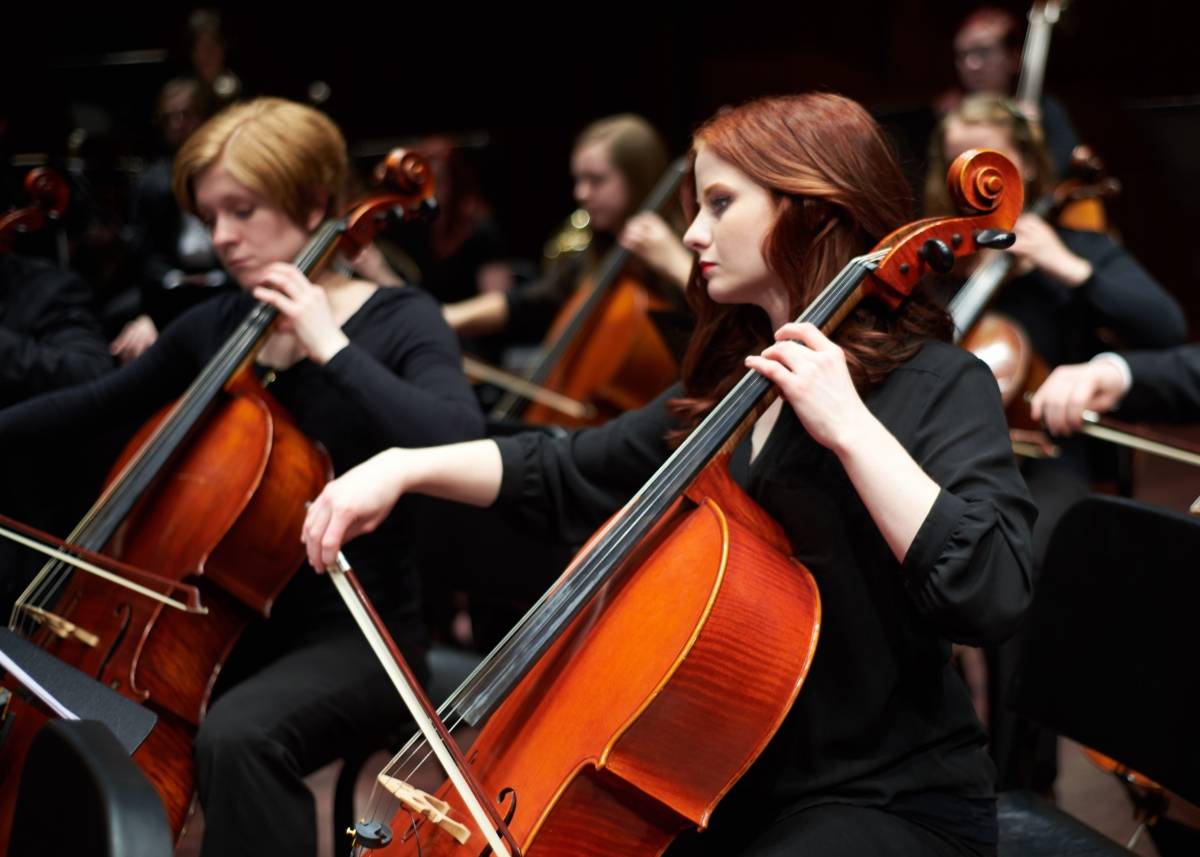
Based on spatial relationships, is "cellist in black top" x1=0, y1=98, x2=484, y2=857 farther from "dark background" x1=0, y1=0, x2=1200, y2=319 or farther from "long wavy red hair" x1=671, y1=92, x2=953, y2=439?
"dark background" x1=0, y1=0, x2=1200, y2=319

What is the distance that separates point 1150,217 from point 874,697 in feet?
13.8

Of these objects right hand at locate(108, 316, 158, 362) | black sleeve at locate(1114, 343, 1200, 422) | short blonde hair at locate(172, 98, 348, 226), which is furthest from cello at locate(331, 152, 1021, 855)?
right hand at locate(108, 316, 158, 362)

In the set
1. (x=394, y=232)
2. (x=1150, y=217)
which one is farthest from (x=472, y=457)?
(x=1150, y=217)

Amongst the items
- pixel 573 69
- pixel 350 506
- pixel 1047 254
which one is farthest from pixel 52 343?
pixel 573 69

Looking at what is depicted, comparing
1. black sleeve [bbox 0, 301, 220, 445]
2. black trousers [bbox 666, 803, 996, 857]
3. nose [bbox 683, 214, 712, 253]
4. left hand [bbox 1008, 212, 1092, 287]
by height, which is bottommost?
black trousers [bbox 666, 803, 996, 857]

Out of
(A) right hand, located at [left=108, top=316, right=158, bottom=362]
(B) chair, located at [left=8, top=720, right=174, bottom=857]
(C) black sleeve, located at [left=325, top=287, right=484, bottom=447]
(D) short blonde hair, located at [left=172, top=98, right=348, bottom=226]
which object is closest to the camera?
(B) chair, located at [left=8, top=720, right=174, bottom=857]

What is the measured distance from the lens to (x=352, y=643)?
1767 mm

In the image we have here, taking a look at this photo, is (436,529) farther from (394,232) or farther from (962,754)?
(394,232)

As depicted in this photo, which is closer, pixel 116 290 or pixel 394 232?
pixel 116 290

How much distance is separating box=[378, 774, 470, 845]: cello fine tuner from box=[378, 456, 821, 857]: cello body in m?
0.02

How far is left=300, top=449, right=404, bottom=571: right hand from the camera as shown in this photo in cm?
133

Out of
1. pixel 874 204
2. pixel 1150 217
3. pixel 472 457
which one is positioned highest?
pixel 874 204

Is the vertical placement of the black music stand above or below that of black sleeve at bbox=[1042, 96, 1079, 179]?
below

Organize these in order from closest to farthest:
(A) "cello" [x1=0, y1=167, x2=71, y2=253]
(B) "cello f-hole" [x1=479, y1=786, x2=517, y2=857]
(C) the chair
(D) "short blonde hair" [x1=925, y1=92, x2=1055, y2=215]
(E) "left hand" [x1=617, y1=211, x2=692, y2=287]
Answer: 1. (C) the chair
2. (B) "cello f-hole" [x1=479, y1=786, x2=517, y2=857]
3. (A) "cello" [x1=0, y1=167, x2=71, y2=253]
4. (D) "short blonde hair" [x1=925, y1=92, x2=1055, y2=215]
5. (E) "left hand" [x1=617, y1=211, x2=692, y2=287]
